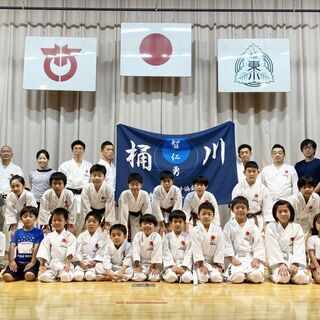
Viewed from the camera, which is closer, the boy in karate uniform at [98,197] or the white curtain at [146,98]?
the boy in karate uniform at [98,197]

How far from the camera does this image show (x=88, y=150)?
783 cm

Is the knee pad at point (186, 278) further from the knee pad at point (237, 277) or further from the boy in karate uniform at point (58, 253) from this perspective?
the boy in karate uniform at point (58, 253)

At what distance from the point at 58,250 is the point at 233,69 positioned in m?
4.11

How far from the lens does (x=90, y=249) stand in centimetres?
549

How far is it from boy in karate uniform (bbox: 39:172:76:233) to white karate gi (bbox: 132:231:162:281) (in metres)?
1.15

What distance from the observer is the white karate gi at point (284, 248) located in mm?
5117

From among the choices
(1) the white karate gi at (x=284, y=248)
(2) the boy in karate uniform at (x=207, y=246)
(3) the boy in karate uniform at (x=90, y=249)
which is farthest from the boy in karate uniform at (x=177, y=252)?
(1) the white karate gi at (x=284, y=248)

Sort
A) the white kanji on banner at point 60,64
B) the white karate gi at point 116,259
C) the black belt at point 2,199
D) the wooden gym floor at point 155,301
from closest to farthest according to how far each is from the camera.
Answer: the wooden gym floor at point 155,301 → the white karate gi at point 116,259 → the black belt at point 2,199 → the white kanji on banner at point 60,64

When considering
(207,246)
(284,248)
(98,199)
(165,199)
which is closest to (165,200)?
(165,199)

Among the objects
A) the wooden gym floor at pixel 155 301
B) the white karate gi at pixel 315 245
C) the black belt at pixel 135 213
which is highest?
the black belt at pixel 135 213

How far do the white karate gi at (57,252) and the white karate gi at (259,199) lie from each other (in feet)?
7.05

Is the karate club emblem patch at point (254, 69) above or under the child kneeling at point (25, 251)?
above

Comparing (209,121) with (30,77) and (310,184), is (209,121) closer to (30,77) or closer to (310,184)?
(310,184)

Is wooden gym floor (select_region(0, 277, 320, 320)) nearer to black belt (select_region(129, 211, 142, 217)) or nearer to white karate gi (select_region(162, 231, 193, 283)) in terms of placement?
white karate gi (select_region(162, 231, 193, 283))
